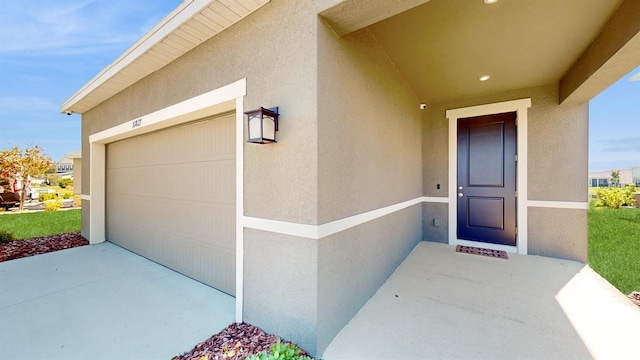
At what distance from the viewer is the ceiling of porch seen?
2.17m

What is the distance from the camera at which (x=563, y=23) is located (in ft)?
7.76

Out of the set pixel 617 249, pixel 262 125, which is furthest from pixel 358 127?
pixel 617 249

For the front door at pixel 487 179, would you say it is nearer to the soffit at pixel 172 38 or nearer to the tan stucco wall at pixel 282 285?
the tan stucco wall at pixel 282 285

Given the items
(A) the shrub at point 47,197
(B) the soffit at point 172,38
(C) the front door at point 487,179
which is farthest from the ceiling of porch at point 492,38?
(A) the shrub at point 47,197

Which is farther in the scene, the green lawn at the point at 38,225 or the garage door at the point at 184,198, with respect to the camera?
the green lawn at the point at 38,225

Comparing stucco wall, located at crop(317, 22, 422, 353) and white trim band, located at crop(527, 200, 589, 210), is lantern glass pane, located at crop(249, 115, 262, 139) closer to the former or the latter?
stucco wall, located at crop(317, 22, 422, 353)

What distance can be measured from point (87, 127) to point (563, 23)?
816 centimetres

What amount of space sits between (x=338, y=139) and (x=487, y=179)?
3777 mm

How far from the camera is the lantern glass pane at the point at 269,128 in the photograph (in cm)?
187

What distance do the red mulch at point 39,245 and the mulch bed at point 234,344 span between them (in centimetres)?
508

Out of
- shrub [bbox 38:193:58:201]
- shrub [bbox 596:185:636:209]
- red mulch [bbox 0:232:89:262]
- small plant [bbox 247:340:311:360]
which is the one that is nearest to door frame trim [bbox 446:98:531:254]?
small plant [bbox 247:340:311:360]

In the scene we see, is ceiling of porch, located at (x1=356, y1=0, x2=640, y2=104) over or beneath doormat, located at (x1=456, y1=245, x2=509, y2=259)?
over

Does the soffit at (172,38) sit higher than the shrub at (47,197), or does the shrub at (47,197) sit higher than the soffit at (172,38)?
the soffit at (172,38)

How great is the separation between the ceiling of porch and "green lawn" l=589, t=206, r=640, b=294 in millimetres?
2961
